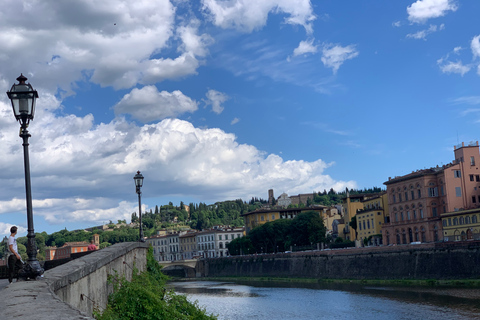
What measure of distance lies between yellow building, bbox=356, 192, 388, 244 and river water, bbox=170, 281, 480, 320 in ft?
104

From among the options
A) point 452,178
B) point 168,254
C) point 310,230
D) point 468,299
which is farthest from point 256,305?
point 168,254

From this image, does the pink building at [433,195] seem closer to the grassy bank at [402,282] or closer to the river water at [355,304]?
the grassy bank at [402,282]

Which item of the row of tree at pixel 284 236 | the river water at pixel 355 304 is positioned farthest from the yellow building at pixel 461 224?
the row of tree at pixel 284 236

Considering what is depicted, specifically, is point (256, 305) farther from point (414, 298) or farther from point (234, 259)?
point (234, 259)

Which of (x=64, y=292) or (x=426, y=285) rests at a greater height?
(x=64, y=292)

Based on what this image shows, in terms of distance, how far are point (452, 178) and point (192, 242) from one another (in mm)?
93331

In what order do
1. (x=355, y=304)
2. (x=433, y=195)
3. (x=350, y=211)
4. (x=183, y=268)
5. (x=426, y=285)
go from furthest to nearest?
1. (x=183, y=268)
2. (x=350, y=211)
3. (x=433, y=195)
4. (x=426, y=285)
5. (x=355, y=304)

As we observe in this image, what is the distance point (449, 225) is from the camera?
71.1 metres

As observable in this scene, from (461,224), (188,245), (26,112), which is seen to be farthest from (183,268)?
(26,112)

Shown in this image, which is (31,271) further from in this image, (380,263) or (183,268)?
(183,268)

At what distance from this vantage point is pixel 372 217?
9181cm

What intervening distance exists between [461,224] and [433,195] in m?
9.53

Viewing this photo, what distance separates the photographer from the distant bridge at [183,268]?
114 m

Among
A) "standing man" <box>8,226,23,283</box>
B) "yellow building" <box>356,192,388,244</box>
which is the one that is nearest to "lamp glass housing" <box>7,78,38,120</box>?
"standing man" <box>8,226,23,283</box>
